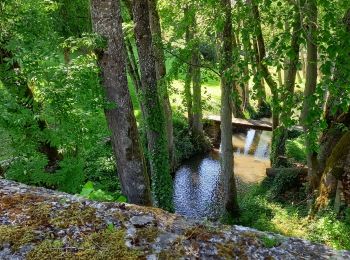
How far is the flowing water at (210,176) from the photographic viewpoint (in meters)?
15.4

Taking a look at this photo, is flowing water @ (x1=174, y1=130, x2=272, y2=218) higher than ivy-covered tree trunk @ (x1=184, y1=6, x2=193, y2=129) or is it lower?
lower

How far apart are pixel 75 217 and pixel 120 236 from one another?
0.51 meters

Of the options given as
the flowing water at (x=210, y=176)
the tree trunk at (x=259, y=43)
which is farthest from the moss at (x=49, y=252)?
the flowing water at (x=210, y=176)

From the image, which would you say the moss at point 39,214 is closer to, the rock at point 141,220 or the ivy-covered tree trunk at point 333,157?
the rock at point 141,220

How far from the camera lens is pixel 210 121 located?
22.7m

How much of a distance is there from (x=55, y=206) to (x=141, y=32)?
702 centimetres

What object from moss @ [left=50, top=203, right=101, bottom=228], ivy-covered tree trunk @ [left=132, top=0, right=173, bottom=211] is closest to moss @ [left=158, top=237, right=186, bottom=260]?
moss @ [left=50, top=203, right=101, bottom=228]

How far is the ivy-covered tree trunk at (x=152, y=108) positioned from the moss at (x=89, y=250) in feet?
23.7

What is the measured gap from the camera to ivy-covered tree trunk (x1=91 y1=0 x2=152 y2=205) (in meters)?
6.45

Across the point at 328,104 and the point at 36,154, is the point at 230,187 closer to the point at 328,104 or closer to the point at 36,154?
the point at 328,104

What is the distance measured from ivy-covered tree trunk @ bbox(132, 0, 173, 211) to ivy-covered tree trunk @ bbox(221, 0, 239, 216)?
6.42 feet

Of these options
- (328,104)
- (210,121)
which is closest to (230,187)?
(328,104)

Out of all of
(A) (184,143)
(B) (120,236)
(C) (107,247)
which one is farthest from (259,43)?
(C) (107,247)

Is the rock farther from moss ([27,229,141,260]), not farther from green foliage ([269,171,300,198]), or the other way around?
green foliage ([269,171,300,198])
